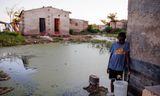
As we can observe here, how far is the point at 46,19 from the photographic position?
24.3m

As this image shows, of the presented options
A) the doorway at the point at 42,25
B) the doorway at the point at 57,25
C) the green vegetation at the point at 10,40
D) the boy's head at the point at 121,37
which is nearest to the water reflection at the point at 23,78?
the boy's head at the point at 121,37

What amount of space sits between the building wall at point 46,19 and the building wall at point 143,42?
20640mm

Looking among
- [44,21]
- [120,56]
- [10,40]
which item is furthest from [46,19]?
[120,56]

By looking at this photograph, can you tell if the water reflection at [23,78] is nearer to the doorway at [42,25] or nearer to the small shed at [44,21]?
the small shed at [44,21]

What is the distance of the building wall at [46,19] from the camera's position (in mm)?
23406

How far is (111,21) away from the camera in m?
40.5

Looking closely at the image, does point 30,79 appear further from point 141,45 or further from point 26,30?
point 26,30

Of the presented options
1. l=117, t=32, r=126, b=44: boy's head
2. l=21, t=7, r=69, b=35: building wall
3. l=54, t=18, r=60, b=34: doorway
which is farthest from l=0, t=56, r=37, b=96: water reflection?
l=54, t=18, r=60, b=34: doorway

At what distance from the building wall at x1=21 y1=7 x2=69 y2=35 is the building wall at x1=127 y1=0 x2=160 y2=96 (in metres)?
20.6

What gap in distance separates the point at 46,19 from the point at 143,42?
2161cm

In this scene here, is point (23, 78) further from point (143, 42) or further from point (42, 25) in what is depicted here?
point (42, 25)

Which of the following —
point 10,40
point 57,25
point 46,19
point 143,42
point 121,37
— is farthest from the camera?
point 57,25

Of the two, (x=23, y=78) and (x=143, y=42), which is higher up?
(x=143, y=42)

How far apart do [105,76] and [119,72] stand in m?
2.54
